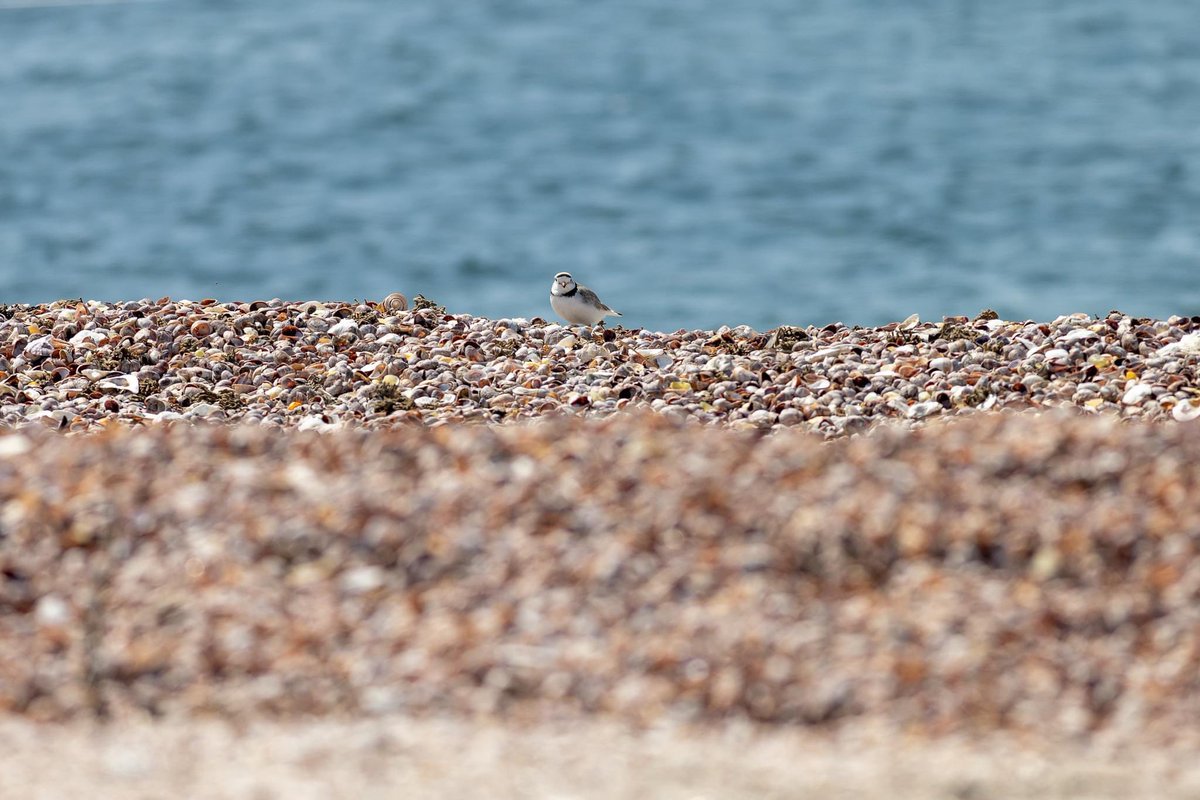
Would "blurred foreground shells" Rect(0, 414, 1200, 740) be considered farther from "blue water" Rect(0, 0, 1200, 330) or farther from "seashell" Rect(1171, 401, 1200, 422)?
"blue water" Rect(0, 0, 1200, 330)

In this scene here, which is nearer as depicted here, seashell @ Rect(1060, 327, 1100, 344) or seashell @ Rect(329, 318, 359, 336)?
seashell @ Rect(1060, 327, 1100, 344)

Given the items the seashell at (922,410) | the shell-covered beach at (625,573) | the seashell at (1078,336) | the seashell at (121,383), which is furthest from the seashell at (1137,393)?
the seashell at (121,383)

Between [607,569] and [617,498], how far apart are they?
0.36 meters

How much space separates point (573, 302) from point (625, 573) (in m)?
3.05

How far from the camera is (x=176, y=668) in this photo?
3.98 meters

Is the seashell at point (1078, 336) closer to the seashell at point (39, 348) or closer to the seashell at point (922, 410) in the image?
the seashell at point (922, 410)

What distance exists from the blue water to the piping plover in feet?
31.7

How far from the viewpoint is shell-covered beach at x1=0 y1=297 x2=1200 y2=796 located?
12.5ft

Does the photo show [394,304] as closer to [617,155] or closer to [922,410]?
[922,410]

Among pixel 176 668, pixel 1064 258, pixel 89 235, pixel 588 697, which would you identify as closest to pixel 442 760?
pixel 588 697

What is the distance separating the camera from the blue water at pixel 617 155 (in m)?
18.9

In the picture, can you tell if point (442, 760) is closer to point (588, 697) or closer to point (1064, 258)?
point (588, 697)

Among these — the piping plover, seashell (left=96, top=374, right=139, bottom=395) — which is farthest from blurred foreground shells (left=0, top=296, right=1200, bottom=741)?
the piping plover

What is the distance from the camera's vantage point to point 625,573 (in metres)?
4.21
